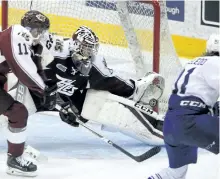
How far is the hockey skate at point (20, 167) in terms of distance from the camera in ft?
9.47

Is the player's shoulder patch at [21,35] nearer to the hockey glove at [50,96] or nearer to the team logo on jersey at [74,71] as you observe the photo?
the hockey glove at [50,96]

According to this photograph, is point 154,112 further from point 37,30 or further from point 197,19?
point 197,19

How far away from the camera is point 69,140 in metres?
3.68

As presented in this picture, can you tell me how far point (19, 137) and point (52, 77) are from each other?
554 millimetres

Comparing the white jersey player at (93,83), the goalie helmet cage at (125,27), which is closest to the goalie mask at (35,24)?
the white jersey player at (93,83)

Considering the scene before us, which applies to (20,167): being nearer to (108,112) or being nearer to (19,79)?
(19,79)

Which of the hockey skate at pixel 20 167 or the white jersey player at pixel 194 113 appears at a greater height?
the white jersey player at pixel 194 113

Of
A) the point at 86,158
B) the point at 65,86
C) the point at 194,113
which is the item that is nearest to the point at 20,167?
the point at 86,158

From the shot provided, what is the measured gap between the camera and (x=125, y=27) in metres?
4.06

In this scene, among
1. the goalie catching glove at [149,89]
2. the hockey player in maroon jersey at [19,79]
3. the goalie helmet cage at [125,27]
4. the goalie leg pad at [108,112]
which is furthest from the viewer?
the goalie helmet cage at [125,27]

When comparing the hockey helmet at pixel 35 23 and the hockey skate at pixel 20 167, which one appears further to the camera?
the hockey helmet at pixel 35 23

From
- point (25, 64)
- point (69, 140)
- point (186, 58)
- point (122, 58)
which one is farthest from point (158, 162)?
point (186, 58)

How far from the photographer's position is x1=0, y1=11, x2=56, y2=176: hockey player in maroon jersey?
8.91 ft

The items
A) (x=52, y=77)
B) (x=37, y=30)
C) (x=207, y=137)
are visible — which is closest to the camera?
(x=207, y=137)
